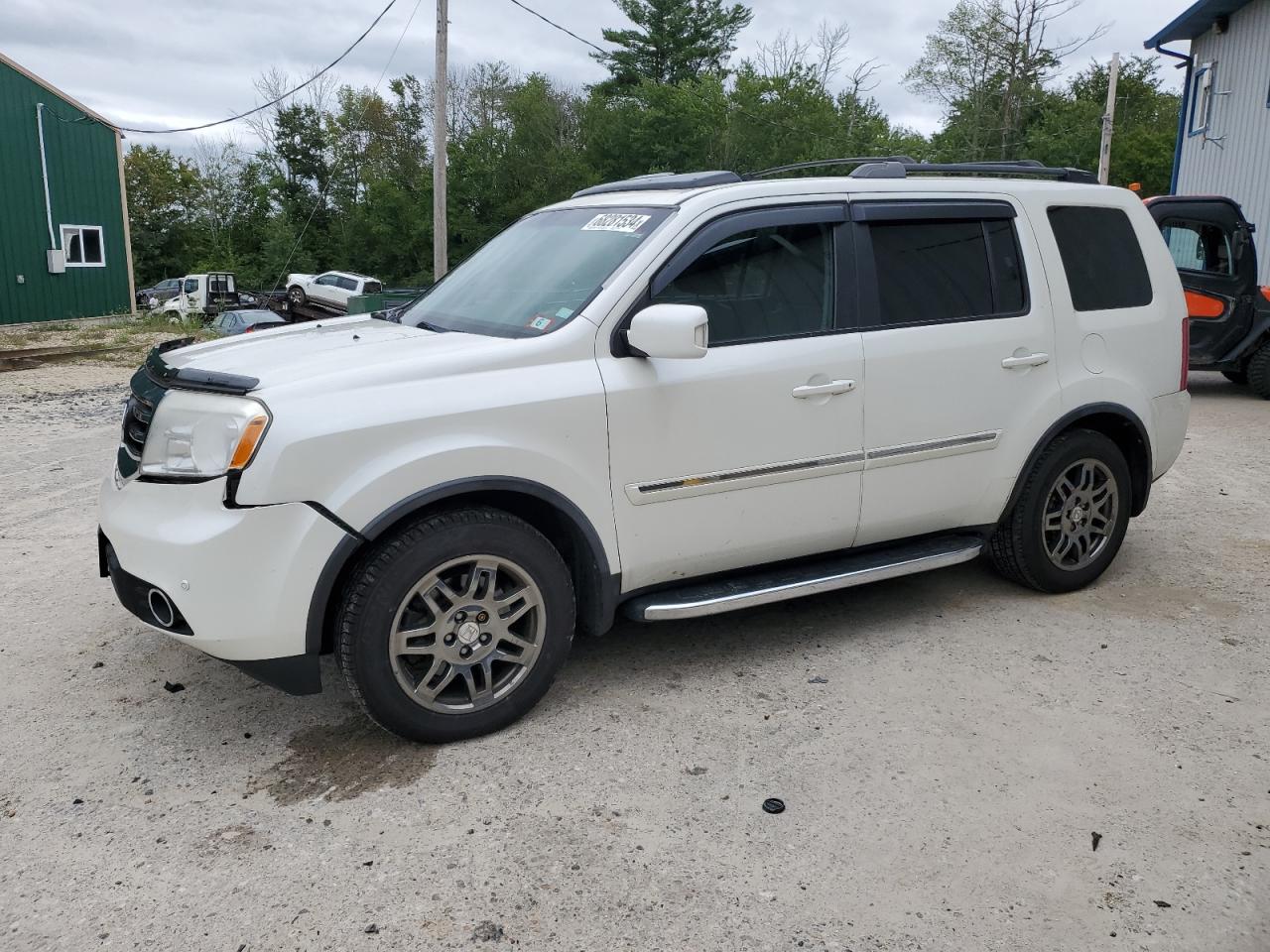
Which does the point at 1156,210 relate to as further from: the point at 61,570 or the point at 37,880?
the point at 37,880

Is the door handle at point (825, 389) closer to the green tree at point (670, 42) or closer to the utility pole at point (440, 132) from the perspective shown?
the utility pole at point (440, 132)

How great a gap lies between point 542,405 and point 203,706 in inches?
68.2

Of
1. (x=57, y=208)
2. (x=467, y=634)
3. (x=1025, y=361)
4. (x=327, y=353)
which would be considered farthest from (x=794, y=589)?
(x=57, y=208)

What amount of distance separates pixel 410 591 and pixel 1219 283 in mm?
11203

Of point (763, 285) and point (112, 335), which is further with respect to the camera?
point (112, 335)

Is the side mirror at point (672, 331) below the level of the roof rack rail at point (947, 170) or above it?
below

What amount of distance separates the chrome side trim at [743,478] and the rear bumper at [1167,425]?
6.15ft

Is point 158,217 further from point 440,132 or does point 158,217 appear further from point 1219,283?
point 1219,283

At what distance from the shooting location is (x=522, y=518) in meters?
3.78

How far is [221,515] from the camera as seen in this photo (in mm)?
3180

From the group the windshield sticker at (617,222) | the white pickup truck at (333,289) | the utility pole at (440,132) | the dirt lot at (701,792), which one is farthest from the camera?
the white pickup truck at (333,289)

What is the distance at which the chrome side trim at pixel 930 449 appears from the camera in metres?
4.26

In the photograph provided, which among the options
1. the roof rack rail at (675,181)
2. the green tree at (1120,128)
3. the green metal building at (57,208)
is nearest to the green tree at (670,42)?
the green tree at (1120,128)

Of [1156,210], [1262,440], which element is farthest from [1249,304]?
[1262,440]
